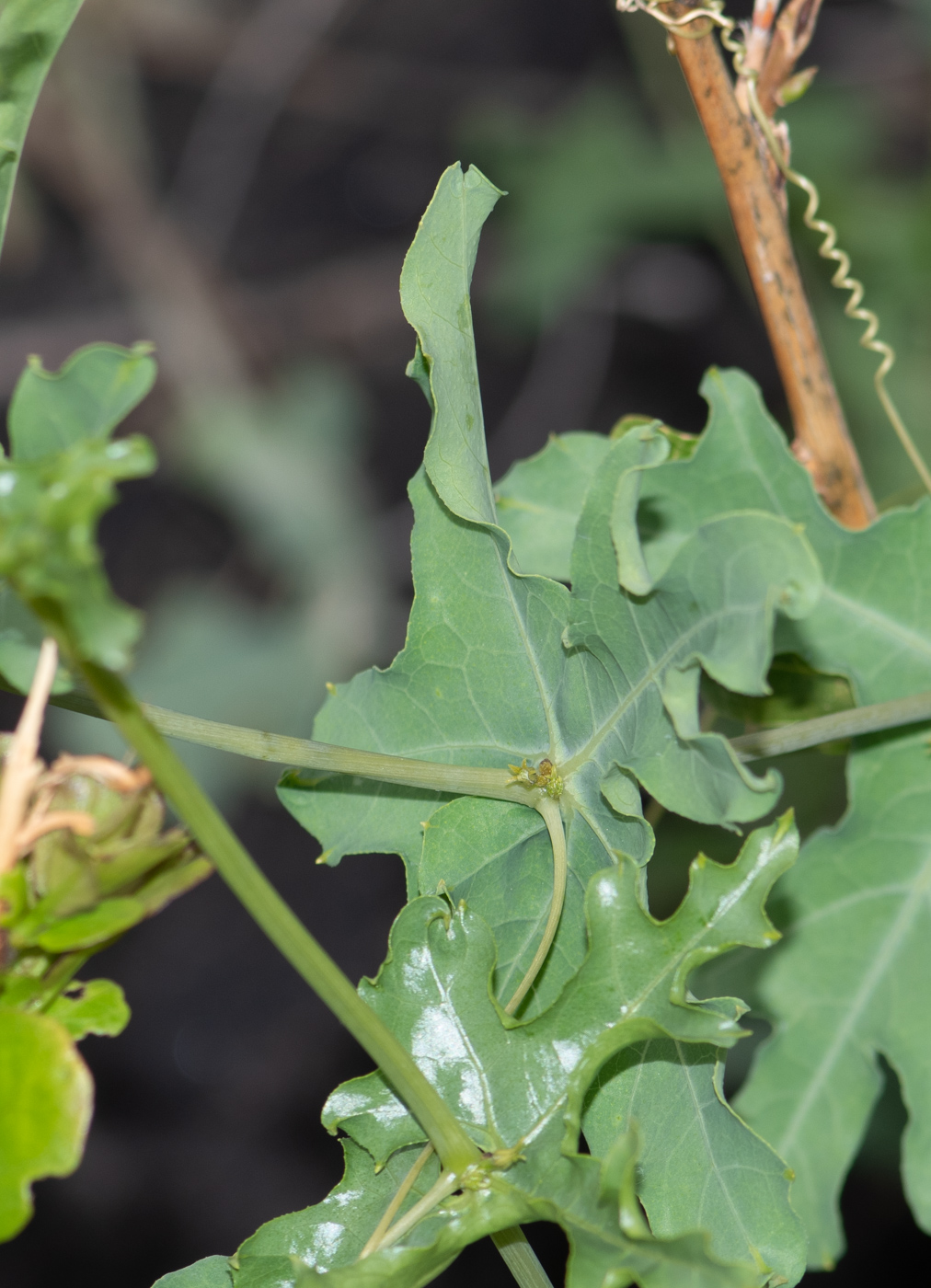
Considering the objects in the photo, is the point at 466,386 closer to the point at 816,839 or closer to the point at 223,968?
the point at 816,839

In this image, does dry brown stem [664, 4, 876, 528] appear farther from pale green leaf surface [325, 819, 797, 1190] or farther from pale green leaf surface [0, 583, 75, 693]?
Answer: pale green leaf surface [0, 583, 75, 693]

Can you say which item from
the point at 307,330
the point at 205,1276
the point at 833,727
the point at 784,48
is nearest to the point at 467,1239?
the point at 205,1276

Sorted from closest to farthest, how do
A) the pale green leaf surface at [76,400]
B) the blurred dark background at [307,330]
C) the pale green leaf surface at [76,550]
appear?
the pale green leaf surface at [76,550], the pale green leaf surface at [76,400], the blurred dark background at [307,330]

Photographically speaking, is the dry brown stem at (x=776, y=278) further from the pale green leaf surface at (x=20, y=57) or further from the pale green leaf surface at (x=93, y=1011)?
the pale green leaf surface at (x=93, y=1011)

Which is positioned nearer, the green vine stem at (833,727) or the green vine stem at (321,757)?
the green vine stem at (321,757)

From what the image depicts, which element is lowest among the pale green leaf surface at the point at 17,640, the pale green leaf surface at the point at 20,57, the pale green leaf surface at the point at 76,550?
the pale green leaf surface at the point at 17,640

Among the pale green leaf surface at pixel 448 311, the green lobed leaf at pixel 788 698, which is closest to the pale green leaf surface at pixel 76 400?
the pale green leaf surface at pixel 448 311
